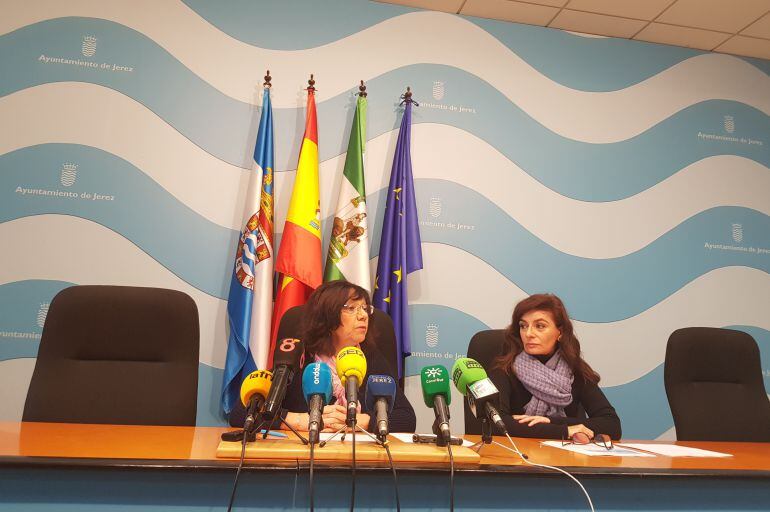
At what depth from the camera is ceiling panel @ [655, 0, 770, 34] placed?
3734 millimetres

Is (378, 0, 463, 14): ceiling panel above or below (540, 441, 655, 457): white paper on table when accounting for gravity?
above

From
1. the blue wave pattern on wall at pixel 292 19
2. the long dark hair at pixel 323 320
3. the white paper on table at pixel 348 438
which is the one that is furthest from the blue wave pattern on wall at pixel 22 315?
the white paper on table at pixel 348 438

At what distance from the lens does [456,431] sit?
3512 millimetres

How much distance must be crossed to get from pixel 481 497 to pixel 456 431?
7.71 ft

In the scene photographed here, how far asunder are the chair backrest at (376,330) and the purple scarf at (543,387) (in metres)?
0.49

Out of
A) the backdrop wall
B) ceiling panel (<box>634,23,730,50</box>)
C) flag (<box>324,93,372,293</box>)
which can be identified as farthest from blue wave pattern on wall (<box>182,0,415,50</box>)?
ceiling panel (<box>634,23,730,50</box>)

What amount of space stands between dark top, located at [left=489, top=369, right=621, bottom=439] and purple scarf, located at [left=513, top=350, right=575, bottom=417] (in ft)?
0.13

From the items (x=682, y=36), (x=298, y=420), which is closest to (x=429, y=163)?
(x=682, y=36)

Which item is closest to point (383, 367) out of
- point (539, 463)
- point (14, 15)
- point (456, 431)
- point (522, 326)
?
point (522, 326)

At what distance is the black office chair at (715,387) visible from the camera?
8.32 ft

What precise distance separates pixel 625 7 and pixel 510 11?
0.67m

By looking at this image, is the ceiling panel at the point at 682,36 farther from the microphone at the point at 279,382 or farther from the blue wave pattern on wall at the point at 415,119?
the microphone at the point at 279,382

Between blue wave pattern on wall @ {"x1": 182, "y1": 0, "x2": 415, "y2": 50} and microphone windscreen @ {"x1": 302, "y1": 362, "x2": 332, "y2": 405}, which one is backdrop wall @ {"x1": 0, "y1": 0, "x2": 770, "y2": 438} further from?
microphone windscreen @ {"x1": 302, "y1": 362, "x2": 332, "y2": 405}

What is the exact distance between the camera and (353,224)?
347 centimetres
